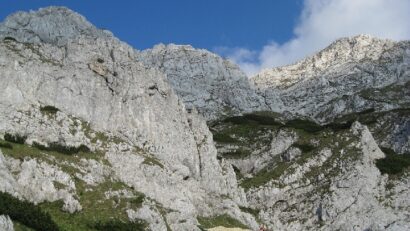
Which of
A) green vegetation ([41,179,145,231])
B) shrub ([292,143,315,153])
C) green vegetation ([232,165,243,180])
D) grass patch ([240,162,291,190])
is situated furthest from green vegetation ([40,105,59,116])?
shrub ([292,143,315,153])

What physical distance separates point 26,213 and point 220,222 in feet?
128

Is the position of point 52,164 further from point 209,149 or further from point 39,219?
point 209,149

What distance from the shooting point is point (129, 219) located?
83625 millimetres

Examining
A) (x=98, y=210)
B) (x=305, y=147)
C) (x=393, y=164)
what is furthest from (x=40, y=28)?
(x=98, y=210)

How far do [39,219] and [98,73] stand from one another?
51251 mm

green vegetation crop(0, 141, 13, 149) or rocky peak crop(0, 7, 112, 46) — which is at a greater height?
rocky peak crop(0, 7, 112, 46)

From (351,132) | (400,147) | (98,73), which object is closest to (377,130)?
(400,147)

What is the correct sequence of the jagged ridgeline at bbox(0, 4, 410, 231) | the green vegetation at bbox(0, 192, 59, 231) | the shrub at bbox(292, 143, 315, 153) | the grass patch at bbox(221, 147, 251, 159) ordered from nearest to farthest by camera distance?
the green vegetation at bbox(0, 192, 59, 231) < the jagged ridgeline at bbox(0, 4, 410, 231) < the shrub at bbox(292, 143, 315, 153) < the grass patch at bbox(221, 147, 251, 159)

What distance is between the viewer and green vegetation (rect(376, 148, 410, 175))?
119287mm

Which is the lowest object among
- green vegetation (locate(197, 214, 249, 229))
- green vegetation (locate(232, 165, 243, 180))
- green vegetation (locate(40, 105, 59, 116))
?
green vegetation (locate(197, 214, 249, 229))

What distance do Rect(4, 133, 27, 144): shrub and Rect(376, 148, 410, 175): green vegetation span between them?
68.7m

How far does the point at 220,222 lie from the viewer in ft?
332

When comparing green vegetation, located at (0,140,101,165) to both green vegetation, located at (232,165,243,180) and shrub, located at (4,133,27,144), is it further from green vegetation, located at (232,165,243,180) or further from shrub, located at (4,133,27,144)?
green vegetation, located at (232,165,243,180)

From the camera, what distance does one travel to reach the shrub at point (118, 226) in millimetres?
77938
